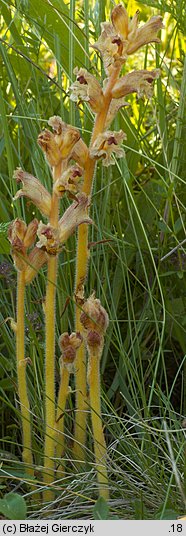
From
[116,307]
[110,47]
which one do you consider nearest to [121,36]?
[110,47]

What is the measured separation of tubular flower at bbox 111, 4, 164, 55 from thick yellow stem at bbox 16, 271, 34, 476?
37 cm

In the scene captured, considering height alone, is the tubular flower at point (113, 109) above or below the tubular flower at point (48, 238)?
above

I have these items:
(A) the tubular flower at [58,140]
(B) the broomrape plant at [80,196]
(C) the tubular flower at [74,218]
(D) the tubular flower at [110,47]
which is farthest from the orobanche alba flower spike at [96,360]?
(D) the tubular flower at [110,47]

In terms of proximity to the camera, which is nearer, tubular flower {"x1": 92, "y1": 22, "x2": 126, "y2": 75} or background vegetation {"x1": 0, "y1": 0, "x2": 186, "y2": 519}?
tubular flower {"x1": 92, "y1": 22, "x2": 126, "y2": 75}

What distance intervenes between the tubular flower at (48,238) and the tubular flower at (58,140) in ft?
0.31

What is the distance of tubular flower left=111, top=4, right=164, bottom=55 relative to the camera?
117 centimetres

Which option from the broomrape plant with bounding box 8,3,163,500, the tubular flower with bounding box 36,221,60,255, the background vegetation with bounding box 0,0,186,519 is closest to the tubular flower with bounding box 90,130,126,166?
the broomrape plant with bounding box 8,3,163,500

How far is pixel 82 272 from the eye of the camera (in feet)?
4.09

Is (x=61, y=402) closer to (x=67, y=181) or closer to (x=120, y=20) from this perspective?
(x=67, y=181)

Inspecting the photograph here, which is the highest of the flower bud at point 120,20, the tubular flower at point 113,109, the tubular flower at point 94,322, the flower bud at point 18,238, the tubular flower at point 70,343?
the flower bud at point 120,20

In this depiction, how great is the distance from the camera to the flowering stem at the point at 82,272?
3.88ft

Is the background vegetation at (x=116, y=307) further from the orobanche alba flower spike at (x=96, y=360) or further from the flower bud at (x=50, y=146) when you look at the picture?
the flower bud at (x=50, y=146)

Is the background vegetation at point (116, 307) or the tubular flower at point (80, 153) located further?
the background vegetation at point (116, 307)

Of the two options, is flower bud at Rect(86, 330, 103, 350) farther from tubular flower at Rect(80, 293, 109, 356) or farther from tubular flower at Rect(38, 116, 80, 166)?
tubular flower at Rect(38, 116, 80, 166)
